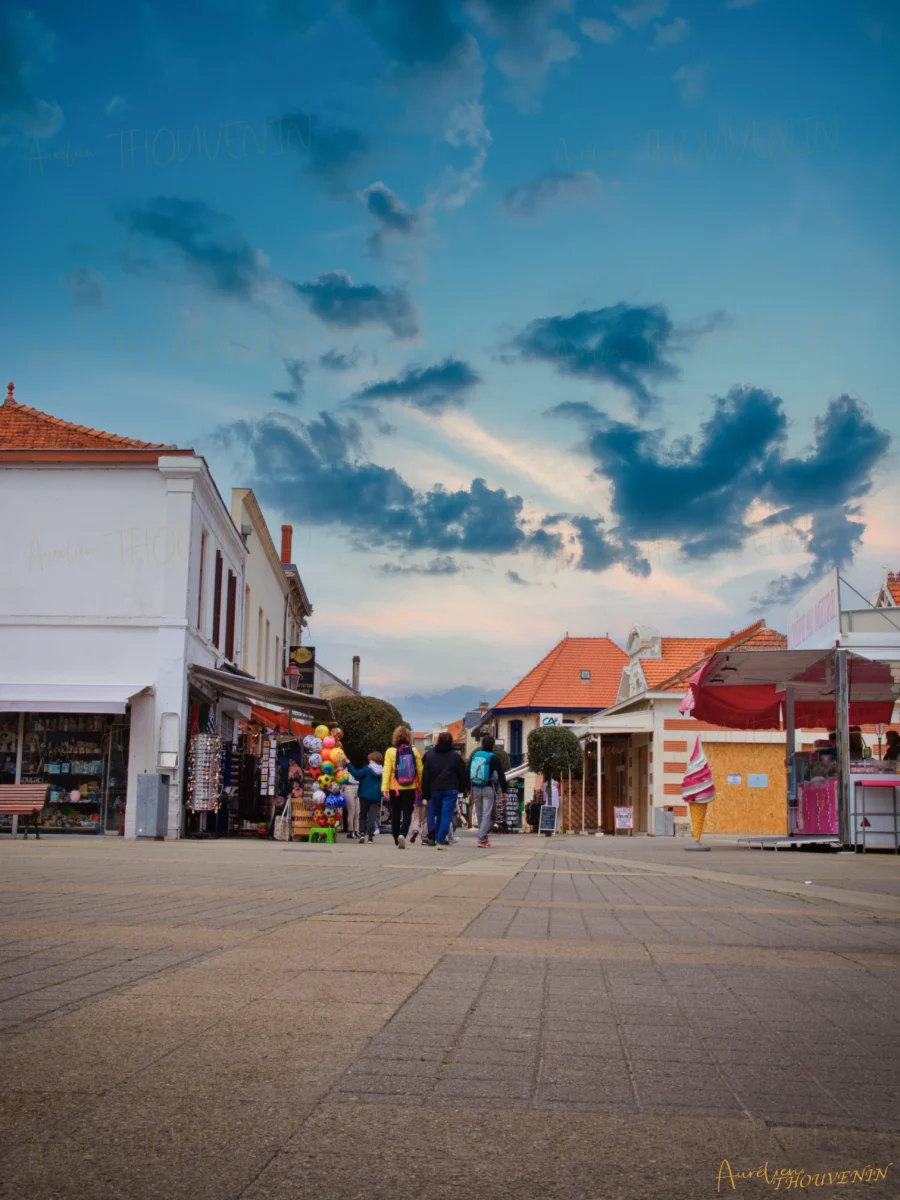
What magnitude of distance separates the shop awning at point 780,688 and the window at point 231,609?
41.3 feet

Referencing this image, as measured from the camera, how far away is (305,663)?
49.4 meters

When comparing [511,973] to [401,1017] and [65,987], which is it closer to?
[401,1017]

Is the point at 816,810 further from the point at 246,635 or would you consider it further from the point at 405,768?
the point at 246,635

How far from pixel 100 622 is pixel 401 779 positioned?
799 centimetres

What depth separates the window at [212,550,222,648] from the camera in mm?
28625

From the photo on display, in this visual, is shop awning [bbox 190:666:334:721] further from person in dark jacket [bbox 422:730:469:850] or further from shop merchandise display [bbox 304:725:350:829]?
person in dark jacket [bbox 422:730:469:850]

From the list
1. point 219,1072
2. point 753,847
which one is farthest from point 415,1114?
point 753,847

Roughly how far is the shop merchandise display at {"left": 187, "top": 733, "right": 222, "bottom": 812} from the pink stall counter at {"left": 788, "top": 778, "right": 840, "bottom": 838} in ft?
36.2

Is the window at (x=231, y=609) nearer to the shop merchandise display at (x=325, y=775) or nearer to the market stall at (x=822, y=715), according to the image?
the shop merchandise display at (x=325, y=775)

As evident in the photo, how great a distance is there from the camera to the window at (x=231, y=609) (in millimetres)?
31469

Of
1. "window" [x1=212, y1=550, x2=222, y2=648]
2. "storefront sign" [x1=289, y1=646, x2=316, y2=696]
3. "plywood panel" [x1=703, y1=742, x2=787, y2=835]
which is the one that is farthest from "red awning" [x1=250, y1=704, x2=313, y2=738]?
"storefront sign" [x1=289, y1=646, x2=316, y2=696]

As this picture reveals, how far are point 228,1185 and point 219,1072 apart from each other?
3.03 feet

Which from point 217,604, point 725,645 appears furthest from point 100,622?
point 725,645

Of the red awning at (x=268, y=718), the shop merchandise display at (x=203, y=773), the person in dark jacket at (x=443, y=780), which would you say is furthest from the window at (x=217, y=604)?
the person in dark jacket at (x=443, y=780)
